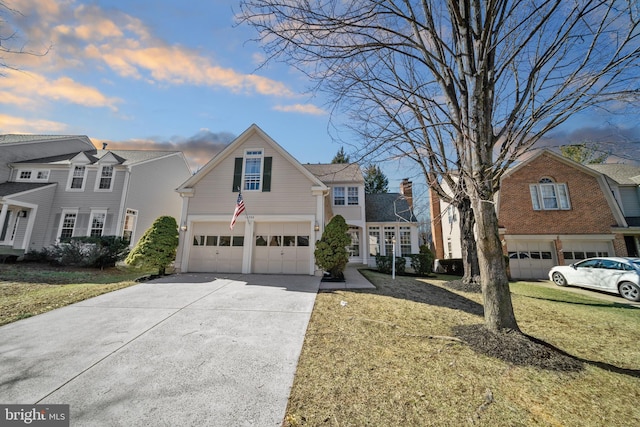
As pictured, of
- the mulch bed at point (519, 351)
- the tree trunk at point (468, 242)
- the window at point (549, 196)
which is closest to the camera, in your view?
the mulch bed at point (519, 351)

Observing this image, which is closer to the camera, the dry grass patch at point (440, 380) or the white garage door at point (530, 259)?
the dry grass patch at point (440, 380)

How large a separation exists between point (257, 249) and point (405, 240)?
11.5 meters

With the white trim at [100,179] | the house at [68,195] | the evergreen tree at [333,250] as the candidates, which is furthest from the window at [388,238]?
the white trim at [100,179]

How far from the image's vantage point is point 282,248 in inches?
451

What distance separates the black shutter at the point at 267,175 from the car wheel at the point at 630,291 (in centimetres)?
1533

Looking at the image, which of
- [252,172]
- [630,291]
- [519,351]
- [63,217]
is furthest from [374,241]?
[63,217]

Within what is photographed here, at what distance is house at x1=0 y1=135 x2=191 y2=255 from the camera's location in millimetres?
14641

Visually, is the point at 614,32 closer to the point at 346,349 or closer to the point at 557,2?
the point at 557,2

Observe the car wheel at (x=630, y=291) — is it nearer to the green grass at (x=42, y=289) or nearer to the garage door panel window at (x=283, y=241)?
the garage door panel window at (x=283, y=241)

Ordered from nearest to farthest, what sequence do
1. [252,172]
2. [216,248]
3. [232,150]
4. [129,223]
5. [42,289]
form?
1. [42,289]
2. [216,248]
3. [252,172]
4. [232,150]
5. [129,223]

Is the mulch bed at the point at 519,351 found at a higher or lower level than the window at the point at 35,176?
lower

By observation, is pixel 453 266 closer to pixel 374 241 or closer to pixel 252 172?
pixel 374 241

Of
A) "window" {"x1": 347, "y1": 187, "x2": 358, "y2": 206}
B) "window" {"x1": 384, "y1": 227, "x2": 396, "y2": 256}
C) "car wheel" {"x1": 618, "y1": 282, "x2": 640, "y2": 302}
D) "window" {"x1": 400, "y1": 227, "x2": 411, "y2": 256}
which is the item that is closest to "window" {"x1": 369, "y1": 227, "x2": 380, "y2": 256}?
"window" {"x1": 384, "y1": 227, "x2": 396, "y2": 256}

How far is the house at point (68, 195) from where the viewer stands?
14.6 m
